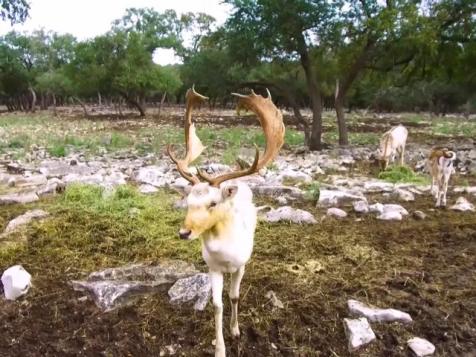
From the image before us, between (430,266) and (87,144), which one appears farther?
(87,144)

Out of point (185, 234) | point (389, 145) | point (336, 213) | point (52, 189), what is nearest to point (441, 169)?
point (336, 213)

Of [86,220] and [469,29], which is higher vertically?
[469,29]

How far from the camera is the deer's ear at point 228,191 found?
352 cm

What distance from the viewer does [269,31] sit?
1477 centimetres

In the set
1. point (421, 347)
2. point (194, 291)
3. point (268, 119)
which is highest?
point (268, 119)

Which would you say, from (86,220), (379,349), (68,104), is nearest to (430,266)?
(379,349)

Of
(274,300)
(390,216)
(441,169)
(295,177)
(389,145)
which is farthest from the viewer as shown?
(389,145)

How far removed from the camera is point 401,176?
10.3 metres

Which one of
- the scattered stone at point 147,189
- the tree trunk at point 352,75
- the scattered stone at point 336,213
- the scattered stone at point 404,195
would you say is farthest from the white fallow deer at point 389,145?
the scattered stone at point 147,189

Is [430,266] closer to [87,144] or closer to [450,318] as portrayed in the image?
[450,318]

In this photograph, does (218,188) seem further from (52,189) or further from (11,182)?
(11,182)

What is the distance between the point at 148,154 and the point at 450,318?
1121 centimetres

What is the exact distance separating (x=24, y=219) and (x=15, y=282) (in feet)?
6.04

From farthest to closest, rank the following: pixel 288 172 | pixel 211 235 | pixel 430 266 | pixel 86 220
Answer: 1. pixel 288 172
2. pixel 86 220
3. pixel 430 266
4. pixel 211 235
